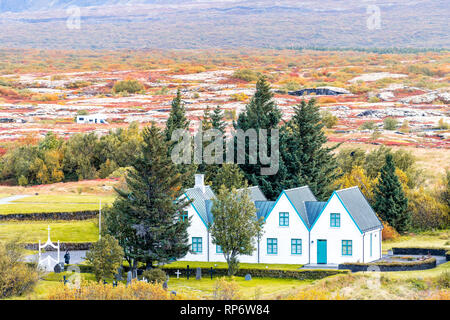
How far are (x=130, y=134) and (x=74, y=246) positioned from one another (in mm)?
55703

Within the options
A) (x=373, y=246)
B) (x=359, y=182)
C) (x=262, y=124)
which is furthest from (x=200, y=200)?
(x=359, y=182)

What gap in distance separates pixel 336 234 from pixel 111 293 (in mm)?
20305

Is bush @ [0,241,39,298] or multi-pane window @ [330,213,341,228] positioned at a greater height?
multi-pane window @ [330,213,341,228]

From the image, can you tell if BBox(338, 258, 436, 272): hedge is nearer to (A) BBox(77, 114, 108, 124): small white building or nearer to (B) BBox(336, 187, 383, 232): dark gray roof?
(B) BBox(336, 187, 383, 232): dark gray roof

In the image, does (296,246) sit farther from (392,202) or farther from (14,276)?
(14,276)

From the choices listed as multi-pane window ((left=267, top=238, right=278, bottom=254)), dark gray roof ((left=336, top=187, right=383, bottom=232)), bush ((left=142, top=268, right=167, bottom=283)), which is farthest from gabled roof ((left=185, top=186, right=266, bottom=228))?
bush ((left=142, top=268, right=167, bottom=283))

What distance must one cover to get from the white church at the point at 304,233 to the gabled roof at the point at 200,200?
73 millimetres

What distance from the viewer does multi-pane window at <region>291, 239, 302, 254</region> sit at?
48.1 meters

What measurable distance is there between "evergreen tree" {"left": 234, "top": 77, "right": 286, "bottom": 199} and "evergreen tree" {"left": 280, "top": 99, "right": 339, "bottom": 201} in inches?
52.4

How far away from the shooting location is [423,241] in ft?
194

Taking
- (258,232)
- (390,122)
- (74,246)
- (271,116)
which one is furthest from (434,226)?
(390,122)

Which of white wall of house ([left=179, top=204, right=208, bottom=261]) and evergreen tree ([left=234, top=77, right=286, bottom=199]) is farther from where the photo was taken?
evergreen tree ([left=234, top=77, right=286, bottom=199])

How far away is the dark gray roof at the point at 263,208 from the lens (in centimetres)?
4931
